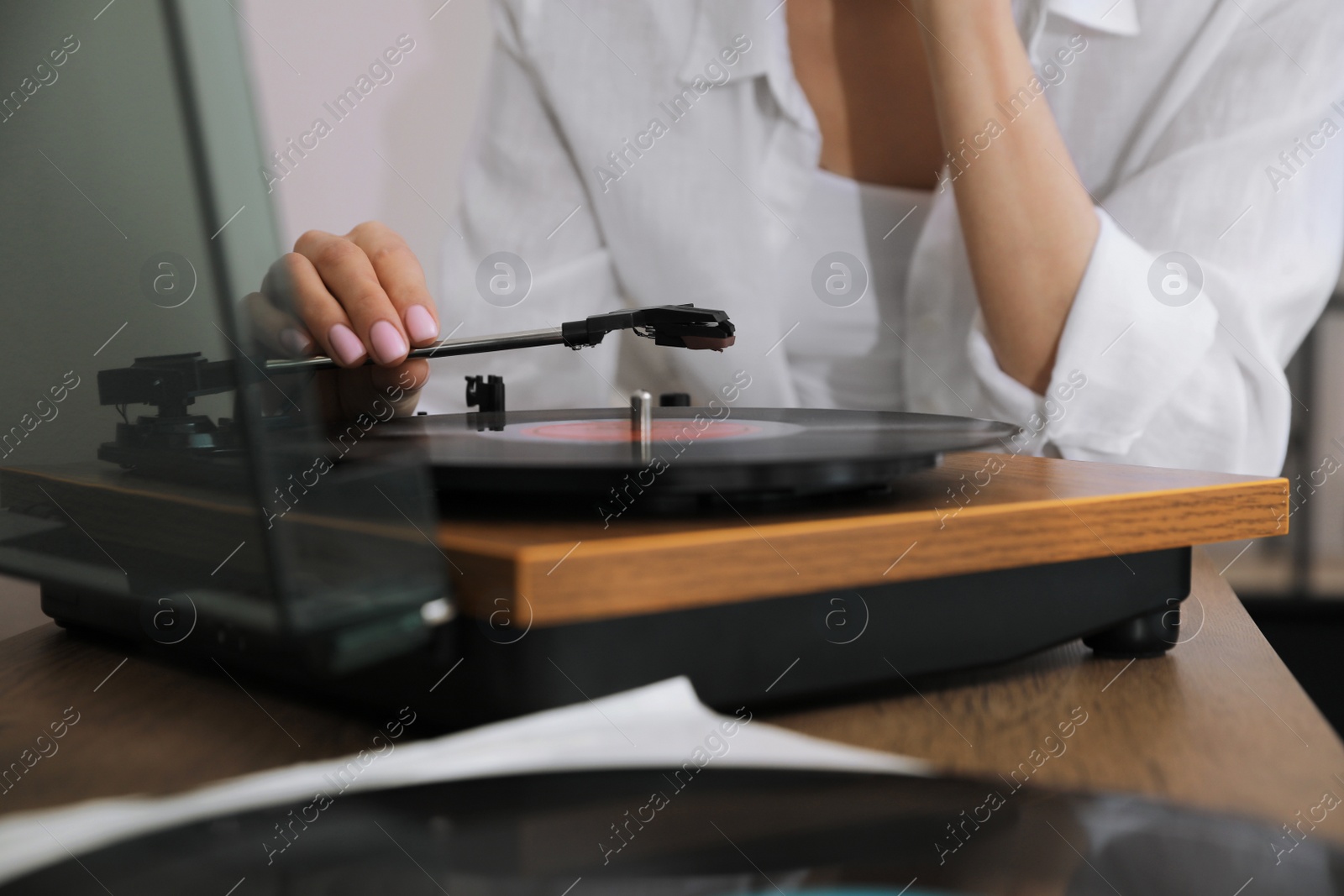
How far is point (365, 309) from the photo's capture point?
1.91 ft

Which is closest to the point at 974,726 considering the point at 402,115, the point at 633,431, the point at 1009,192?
the point at 633,431

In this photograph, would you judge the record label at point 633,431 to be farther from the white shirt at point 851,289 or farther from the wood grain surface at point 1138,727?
the white shirt at point 851,289

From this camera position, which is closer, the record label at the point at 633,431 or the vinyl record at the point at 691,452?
the vinyl record at the point at 691,452

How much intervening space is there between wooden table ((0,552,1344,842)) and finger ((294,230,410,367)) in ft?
0.75

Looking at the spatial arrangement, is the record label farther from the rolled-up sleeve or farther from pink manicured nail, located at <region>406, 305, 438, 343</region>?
the rolled-up sleeve

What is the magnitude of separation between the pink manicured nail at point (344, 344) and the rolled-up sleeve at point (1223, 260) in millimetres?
574

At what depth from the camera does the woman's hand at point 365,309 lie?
558mm

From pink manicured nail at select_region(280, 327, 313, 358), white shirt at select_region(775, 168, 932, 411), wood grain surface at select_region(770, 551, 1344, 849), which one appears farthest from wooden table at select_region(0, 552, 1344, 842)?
white shirt at select_region(775, 168, 932, 411)

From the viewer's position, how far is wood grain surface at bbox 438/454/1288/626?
0.27 metres

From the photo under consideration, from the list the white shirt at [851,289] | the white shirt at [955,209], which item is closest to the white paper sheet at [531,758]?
the white shirt at [955,209]

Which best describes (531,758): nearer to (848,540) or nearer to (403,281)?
(848,540)

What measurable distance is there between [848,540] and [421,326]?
1.23ft

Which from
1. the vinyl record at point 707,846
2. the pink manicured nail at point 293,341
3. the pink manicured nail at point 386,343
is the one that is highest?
the pink manicured nail at point 293,341

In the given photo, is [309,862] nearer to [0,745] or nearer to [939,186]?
[0,745]
